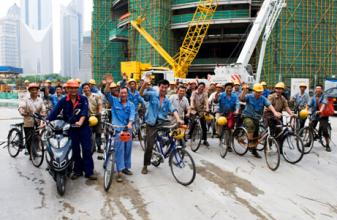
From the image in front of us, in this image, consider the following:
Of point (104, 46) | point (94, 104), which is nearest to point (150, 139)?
point (94, 104)

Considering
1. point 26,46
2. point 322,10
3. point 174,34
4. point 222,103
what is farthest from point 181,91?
point 26,46

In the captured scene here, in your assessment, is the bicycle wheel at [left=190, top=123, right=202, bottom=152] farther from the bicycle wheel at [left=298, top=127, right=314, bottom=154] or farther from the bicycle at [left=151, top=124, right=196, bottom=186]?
the bicycle wheel at [left=298, top=127, right=314, bottom=154]

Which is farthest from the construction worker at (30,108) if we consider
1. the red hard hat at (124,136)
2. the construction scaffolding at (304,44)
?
the construction scaffolding at (304,44)

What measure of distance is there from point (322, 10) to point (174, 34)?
17477mm

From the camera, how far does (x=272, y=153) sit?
6.86 m

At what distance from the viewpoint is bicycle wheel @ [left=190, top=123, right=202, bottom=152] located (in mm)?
8547

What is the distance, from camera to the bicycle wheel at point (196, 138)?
855 cm

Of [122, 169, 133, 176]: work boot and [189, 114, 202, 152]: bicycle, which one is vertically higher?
[189, 114, 202, 152]: bicycle

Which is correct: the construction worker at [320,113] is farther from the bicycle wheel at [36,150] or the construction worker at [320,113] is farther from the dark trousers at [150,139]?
the bicycle wheel at [36,150]

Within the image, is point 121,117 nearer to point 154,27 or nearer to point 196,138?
point 196,138

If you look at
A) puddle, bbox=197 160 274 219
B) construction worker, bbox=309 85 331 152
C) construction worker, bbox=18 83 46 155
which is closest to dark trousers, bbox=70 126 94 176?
construction worker, bbox=18 83 46 155

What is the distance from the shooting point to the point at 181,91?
9.14 m

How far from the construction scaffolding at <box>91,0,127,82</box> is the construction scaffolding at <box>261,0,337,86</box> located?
82.3 ft

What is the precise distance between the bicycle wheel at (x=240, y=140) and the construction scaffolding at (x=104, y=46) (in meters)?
43.7
